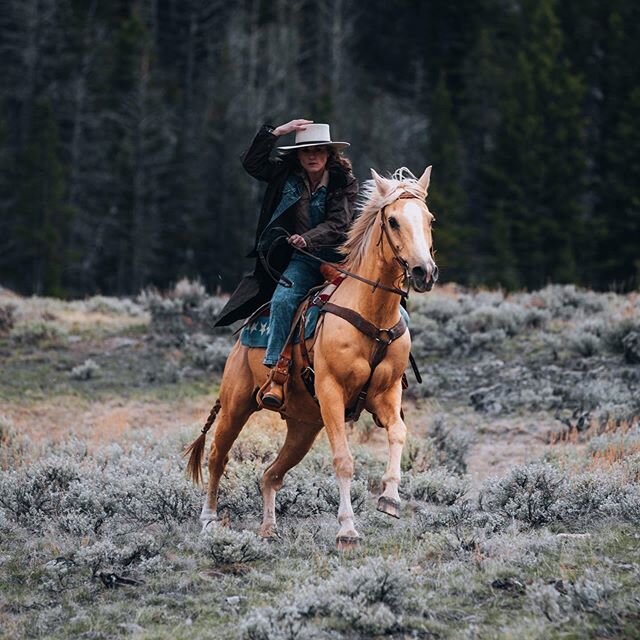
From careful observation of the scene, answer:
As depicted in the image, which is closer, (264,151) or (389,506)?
(389,506)

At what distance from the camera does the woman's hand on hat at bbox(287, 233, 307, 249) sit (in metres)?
8.76

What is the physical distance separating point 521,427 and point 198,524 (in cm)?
564

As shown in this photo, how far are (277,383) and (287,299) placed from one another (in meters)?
0.66

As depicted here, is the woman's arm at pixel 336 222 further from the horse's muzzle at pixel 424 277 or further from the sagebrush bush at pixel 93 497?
the sagebrush bush at pixel 93 497

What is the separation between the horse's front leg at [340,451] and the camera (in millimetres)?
7871

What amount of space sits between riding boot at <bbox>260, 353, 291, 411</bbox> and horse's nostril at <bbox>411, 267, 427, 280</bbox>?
1521 millimetres

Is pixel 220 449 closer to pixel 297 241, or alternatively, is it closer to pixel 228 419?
pixel 228 419

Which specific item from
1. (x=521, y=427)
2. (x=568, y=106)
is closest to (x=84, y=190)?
(x=568, y=106)

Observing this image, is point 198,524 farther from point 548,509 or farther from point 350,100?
point 350,100

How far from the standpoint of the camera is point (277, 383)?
8.61m

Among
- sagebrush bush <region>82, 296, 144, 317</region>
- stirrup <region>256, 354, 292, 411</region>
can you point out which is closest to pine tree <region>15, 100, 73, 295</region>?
sagebrush bush <region>82, 296, 144, 317</region>

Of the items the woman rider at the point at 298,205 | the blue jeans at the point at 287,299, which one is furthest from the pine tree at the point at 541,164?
the blue jeans at the point at 287,299

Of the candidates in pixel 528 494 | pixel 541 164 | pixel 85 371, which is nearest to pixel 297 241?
pixel 528 494

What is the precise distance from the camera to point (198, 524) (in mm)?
9336
